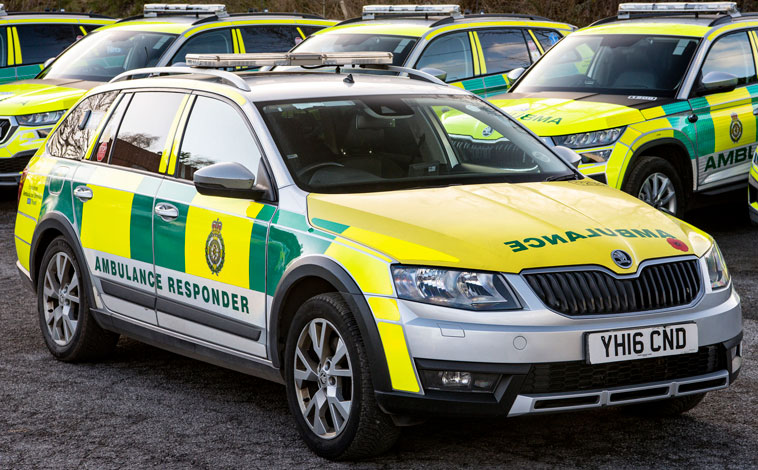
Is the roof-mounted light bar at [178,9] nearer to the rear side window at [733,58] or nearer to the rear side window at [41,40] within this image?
the rear side window at [41,40]

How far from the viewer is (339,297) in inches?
185

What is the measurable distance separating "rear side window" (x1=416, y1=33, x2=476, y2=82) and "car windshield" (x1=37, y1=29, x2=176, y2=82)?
2.89 meters

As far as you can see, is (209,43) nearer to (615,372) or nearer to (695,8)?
(695,8)

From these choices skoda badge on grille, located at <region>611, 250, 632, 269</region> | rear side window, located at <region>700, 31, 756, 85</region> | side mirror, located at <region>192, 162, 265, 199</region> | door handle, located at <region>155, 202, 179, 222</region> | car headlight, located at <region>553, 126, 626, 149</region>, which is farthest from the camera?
rear side window, located at <region>700, 31, 756, 85</region>

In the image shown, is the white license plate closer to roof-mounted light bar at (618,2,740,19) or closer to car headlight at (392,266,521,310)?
car headlight at (392,266,521,310)

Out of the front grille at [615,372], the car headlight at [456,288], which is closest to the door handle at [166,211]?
the car headlight at [456,288]

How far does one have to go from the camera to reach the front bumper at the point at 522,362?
171 inches

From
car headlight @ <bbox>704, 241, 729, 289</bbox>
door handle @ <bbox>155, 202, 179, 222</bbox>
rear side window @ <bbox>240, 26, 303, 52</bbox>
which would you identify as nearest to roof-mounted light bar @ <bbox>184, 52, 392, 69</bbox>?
door handle @ <bbox>155, 202, 179, 222</bbox>

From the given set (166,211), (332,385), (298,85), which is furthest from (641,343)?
(166,211)

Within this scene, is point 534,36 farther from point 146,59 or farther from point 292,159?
point 292,159

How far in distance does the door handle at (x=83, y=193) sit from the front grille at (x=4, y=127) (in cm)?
605

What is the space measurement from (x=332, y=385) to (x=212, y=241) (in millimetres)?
958

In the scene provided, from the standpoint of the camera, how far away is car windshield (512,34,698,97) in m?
10.1

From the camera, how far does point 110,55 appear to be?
43.2ft
